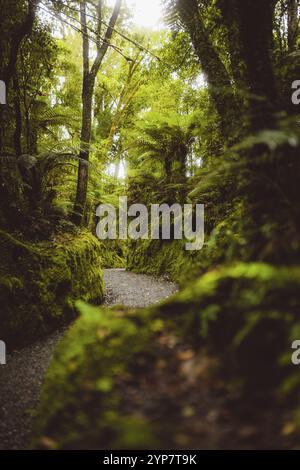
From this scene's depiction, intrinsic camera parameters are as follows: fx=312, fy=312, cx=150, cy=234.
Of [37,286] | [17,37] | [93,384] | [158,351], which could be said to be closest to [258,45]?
[158,351]

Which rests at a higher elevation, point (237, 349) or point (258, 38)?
point (258, 38)

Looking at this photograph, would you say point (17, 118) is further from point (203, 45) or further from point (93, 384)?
point (93, 384)

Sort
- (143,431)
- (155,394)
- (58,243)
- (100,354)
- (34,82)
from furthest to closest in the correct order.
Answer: (34,82) < (58,243) < (100,354) < (155,394) < (143,431)

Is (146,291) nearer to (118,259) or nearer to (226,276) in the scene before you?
(226,276)

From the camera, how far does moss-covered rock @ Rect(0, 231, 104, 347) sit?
3.95 metres

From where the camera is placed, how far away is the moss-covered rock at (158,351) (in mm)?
1312

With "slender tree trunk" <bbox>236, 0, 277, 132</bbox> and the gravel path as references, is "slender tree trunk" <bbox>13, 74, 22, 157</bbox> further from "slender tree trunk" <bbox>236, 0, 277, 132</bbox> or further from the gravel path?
"slender tree trunk" <bbox>236, 0, 277, 132</bbox>

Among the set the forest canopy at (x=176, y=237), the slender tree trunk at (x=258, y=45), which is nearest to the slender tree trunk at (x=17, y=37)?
the forest canopy at (x=176, y=237)

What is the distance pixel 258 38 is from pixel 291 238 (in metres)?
1.87

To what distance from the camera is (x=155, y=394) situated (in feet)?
4.67

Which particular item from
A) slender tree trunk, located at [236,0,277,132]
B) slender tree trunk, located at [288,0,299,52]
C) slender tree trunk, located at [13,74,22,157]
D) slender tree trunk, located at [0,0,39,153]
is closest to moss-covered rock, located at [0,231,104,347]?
slender tree trunk, located at [13,74,22,157]

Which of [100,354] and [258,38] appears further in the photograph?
[258,38]

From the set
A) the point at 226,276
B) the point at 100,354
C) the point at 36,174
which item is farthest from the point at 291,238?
the point at 36,174
